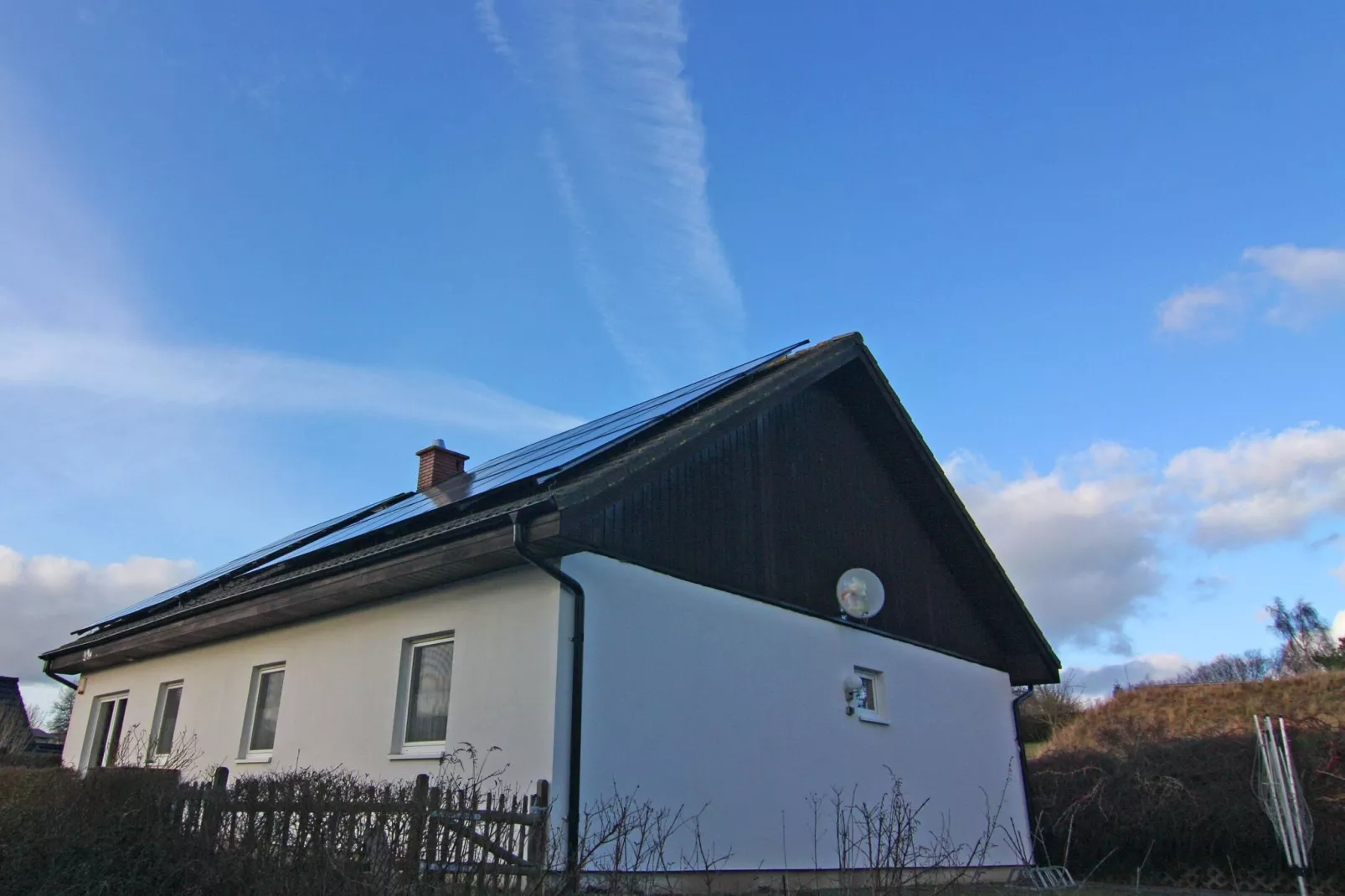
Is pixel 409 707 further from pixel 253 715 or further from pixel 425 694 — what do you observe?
pixel 253 715

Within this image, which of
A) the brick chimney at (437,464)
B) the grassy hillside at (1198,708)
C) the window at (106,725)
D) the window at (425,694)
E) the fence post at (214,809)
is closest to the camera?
the fence post at (214,809)

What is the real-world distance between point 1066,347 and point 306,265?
428 inches

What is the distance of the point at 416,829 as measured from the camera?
15.8 feet

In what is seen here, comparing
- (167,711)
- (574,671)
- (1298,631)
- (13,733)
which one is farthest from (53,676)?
(1298,631)

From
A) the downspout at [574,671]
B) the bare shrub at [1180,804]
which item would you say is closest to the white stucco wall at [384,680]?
the downspout at [574,671]

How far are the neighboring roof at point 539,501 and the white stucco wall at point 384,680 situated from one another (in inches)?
16.2

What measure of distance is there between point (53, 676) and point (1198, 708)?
2342cm

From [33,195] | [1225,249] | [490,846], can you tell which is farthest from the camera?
[1225,249]

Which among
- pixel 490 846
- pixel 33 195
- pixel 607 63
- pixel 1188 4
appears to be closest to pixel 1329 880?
pixel 1188 4

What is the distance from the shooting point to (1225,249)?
10258 millimetres

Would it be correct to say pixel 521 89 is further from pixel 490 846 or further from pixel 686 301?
pixel 490 846

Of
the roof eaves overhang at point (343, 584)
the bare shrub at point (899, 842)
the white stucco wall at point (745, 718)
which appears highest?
the roof eaves overhang at point (343, 584)

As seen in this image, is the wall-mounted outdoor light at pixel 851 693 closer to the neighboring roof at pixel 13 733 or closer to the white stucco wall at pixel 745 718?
the white stucco wall at pixel 745 718

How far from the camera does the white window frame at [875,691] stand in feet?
36.0
